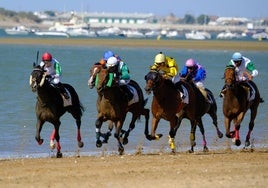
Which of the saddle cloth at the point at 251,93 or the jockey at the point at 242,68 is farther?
the saddle cloth at the point at 251,93

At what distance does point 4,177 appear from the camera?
50.6ft

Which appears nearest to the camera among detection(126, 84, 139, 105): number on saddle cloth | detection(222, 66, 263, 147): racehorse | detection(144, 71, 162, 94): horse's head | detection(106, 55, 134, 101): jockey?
detection(144, 71, 162, 94): horse's head

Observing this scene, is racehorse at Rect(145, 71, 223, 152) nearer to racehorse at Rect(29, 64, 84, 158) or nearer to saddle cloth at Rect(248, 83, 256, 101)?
saddle cloth at Rect(248, 83, 256, 101)

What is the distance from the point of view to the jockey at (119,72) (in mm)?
19703

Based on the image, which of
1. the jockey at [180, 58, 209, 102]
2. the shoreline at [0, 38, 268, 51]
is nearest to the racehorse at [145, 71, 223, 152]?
the jockey at [180, 58, 209, 102]

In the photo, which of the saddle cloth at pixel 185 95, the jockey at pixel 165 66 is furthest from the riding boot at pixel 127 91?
the saddle cloth at pixel 185 95

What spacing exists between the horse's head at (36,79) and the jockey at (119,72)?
4.51 feet

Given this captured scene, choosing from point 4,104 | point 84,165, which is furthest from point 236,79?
point 4,104

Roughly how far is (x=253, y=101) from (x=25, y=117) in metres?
10.3

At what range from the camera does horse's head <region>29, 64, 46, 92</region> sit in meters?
19.0

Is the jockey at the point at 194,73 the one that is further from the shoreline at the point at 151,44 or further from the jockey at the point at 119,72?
the shoreline at the point at 151,44

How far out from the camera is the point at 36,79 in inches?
749

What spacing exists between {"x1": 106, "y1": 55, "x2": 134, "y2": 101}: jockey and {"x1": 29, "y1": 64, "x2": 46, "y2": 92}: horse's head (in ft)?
A: 4.51

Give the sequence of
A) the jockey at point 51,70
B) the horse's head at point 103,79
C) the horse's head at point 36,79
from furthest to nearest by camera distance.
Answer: the jockey at point 51,70 < the horse's head at point 103,79 < the horse's head at point 36,79
